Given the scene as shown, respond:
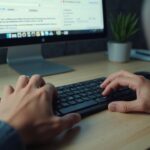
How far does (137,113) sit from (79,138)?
0.55ft

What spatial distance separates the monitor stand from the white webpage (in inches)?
3.1

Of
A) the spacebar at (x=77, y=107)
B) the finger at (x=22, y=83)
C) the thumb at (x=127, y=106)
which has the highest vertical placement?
the finger at (x=22, y=83)

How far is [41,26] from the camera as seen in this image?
870 millimetres

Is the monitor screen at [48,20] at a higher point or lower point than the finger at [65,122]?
higher

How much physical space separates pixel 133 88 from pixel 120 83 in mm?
32

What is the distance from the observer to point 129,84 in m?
0.66

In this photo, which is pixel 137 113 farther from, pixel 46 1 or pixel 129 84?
pixel 46 1

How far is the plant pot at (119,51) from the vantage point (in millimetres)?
1045

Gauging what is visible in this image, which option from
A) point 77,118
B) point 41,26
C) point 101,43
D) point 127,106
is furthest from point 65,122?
point 101,43

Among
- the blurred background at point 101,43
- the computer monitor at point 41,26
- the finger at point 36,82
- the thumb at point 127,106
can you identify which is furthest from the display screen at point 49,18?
the thumb at point 127,106

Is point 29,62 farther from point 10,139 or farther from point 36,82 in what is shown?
point 10,139

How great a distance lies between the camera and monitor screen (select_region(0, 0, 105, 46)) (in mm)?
812

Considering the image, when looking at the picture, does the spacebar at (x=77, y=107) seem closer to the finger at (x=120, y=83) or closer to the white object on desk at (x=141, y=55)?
the finger at (x=120, y=83)

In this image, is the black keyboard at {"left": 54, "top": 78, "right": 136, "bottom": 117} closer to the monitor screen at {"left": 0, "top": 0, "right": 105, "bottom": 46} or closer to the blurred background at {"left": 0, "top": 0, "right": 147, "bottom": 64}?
the monitor screen at {"left": 0, "top": 0, "right": 105, "bottom": 46}
